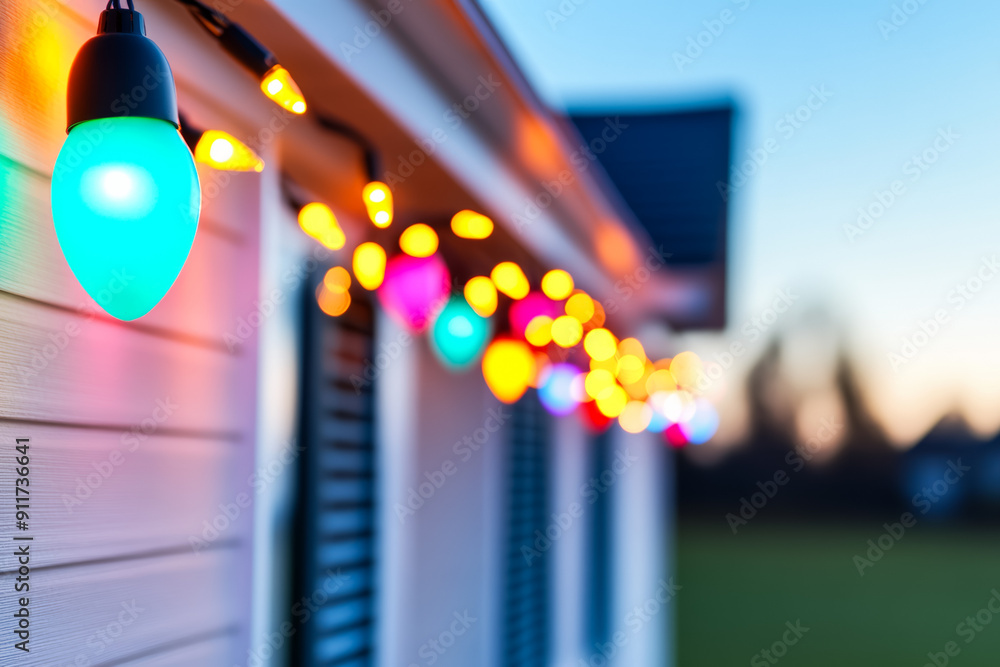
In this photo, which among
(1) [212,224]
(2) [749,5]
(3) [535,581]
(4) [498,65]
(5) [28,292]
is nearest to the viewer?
(5) [28,292]

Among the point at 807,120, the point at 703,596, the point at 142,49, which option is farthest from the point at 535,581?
the point at 703,596

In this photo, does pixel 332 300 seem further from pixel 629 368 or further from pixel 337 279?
pixel 629 368

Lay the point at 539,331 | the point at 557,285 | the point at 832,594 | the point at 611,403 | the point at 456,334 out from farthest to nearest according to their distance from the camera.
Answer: the point at 832,594 < the point at 611,403 < the point at 557,285 < the point at 539,331 < the point at 456,334

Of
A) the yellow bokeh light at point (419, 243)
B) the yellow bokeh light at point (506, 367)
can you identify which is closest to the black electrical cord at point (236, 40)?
the yellow bokeh light at point (419, 243)

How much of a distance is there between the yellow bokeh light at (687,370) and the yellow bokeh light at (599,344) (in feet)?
8.60

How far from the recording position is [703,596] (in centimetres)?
1906

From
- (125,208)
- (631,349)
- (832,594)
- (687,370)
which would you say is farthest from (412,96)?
(832,594)

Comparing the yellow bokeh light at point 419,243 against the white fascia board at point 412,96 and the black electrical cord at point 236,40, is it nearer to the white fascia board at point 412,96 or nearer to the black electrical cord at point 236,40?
the white fascia board at point 412,96

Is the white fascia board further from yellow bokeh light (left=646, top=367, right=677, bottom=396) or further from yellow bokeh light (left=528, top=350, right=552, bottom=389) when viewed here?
yellow bokeh light (left=646, top=367, right=677, bottom=396)

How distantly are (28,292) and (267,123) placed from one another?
1098mm

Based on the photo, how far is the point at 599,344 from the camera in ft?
16.3

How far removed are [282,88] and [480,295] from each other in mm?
1522

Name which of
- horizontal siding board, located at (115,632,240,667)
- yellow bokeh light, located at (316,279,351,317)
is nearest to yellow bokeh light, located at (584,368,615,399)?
yellow bokeh light, located at (316,279,351,317)

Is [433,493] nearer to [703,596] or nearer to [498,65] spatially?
[498,65]
